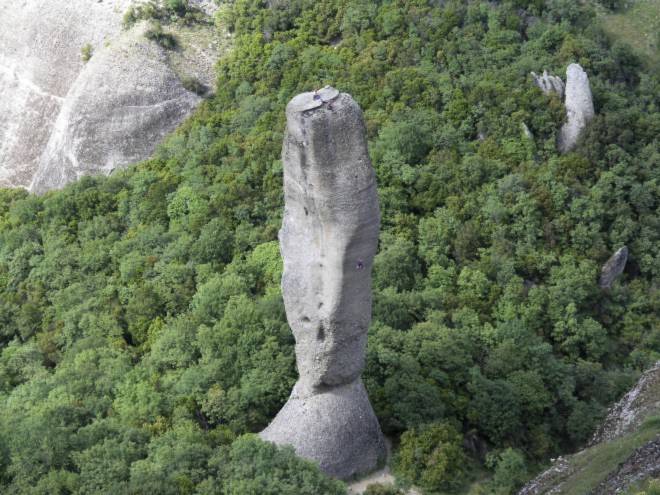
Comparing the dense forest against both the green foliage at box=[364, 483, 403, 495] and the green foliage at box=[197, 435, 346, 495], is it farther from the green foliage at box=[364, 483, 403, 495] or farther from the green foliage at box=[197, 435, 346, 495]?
the green foliage at box=[364, 483, 403, 495]

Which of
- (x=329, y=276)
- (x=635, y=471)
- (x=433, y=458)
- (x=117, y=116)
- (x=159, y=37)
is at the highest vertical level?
(x=159, y=37)

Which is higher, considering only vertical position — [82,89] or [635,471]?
[82,89]

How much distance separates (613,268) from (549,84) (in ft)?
36.7

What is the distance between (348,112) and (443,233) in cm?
1760

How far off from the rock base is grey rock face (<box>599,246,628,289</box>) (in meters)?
16.6

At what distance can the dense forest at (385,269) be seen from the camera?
2728 cm

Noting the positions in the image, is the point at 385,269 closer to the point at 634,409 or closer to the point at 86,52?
Result: the point at 634,409

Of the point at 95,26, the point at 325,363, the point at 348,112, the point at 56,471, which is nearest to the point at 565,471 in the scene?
the point at 325,363

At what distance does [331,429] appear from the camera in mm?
26250

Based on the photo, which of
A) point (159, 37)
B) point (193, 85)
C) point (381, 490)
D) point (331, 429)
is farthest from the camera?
point (159, 37)

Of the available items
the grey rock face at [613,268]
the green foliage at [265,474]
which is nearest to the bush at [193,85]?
the grey rock face at [613,268]

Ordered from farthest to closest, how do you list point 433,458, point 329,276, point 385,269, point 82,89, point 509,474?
point 82,89 < point 385,269 < point 509,474 < point 433,458 < point 329,276

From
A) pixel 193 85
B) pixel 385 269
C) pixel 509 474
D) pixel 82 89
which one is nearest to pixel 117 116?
pixel 82 89

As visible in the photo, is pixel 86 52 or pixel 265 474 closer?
pixel 265 474
